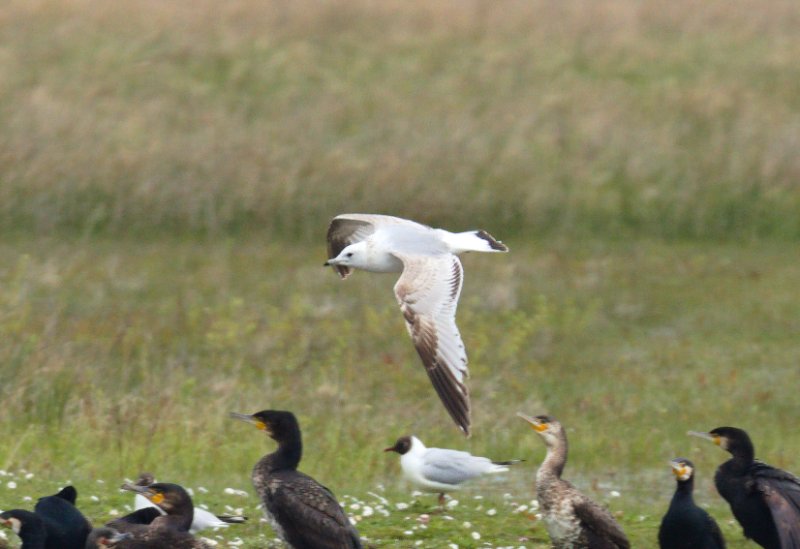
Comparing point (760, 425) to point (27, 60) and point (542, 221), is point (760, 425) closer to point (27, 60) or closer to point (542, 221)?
point (542, 221)

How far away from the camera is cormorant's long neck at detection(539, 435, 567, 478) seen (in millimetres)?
10000

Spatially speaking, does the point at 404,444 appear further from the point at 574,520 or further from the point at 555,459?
the point at 574,520

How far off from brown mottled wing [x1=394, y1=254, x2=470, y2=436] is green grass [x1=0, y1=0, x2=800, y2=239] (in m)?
8.88

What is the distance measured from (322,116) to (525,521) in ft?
41.6

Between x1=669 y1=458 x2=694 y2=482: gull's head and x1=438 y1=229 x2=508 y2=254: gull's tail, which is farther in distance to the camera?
x1=438 y1=229 x2=508 y2=254: gull's tail

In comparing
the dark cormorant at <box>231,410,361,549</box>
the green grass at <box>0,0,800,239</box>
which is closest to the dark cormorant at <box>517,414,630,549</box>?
the dark cormorant at <box>231,410,361,549</box>

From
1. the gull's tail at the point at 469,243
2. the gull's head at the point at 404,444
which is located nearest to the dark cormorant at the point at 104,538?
the gull's head at the point at 404,444

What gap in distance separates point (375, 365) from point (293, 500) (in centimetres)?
637

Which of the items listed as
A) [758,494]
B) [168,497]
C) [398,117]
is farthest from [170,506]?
[398,117]

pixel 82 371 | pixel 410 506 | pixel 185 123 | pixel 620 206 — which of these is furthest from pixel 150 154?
pixel 410 506

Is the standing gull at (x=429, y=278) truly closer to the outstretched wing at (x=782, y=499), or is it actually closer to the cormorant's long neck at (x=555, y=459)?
the cormorant's long neck at (x=555, y=459)

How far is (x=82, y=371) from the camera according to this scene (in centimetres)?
1404

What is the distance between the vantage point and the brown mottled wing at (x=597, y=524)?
9.65m

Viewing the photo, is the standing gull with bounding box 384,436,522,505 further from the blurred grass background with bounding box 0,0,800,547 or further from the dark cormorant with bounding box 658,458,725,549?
the dark cormorant with bounding box 658,458,725,549
